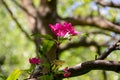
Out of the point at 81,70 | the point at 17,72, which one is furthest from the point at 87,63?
the point at 17,72

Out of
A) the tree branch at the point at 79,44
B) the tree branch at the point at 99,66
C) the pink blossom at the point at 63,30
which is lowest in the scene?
the tree branch at the point at 99,66

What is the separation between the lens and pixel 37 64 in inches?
53.2

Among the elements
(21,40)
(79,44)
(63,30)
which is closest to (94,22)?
(79,44)

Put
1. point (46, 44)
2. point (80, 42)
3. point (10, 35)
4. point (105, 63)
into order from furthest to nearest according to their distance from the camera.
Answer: point (10, 35) < point (80, 42) < point (46, 44) < point (105, 63)

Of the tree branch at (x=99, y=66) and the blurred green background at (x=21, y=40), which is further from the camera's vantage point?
the blurred green background at (x=21, y=40)

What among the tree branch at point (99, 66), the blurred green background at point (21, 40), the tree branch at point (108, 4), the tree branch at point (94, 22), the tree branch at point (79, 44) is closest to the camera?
the tree branch at point (99, 66)

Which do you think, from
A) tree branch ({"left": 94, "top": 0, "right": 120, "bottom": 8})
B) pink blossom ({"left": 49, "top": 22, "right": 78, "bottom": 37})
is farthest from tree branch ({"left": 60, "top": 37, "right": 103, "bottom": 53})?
pink blossom ({"left": 49, "top": 22, "right": 78, "bottom": 37})

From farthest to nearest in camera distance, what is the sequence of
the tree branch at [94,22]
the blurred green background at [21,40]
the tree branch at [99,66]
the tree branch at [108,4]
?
the blurred green background at [21,40], the tree branch at [94,22], the tree branch at [108,4], the tree branch at [99,66]

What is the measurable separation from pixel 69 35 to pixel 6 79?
11.5 inches

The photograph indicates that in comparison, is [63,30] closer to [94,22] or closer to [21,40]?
[94,22]

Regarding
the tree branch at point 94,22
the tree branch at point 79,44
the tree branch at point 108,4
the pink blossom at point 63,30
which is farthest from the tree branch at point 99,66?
the tree branch at point 79,44

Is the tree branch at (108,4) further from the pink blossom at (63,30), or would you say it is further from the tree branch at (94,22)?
the pink blossom at (63,30)

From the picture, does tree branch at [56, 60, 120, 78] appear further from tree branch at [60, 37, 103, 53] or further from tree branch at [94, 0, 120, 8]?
tree branch at [60, 37, 103, 53]

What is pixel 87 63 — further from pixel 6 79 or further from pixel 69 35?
pixel 6 79
